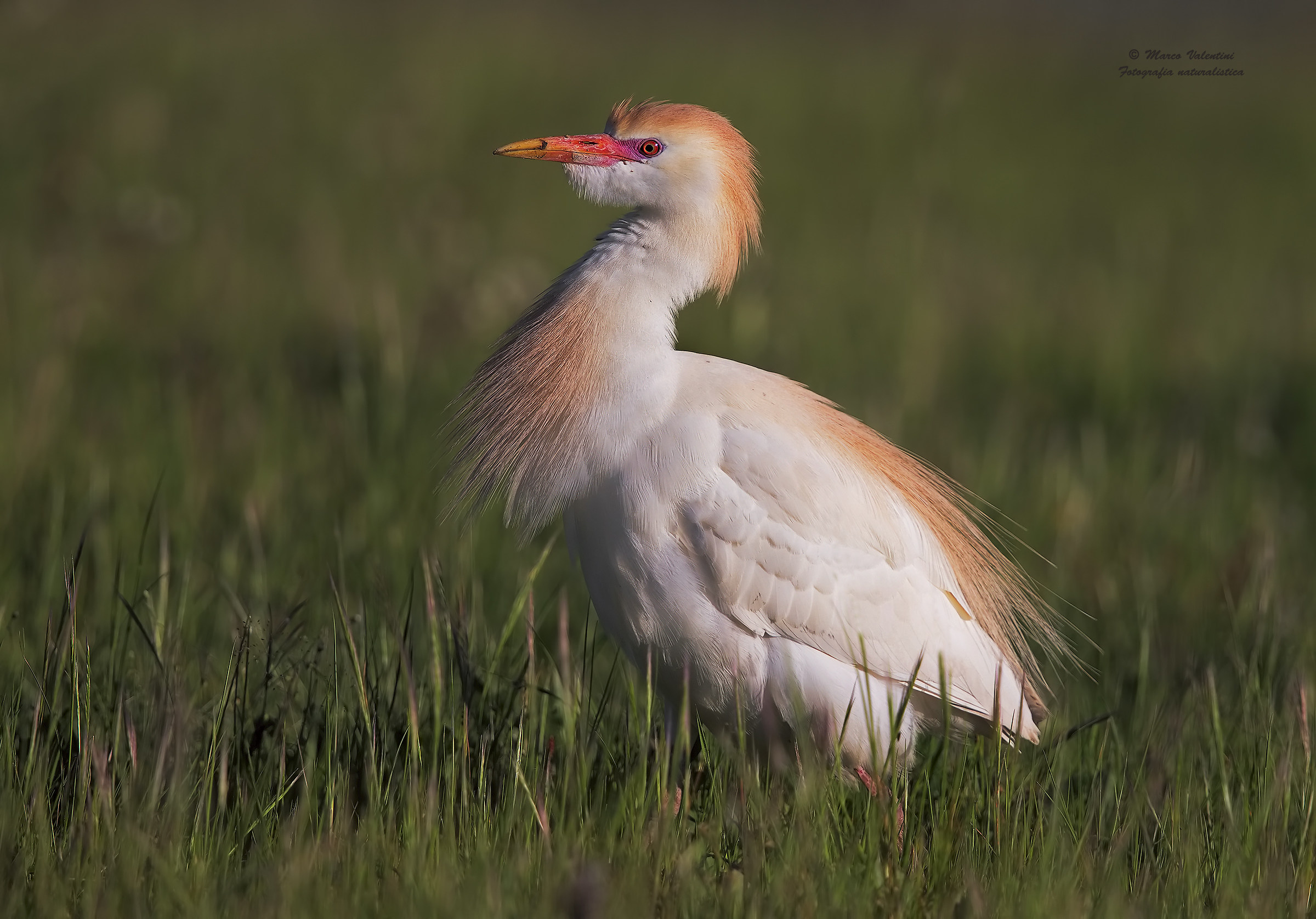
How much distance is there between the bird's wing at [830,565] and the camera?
2793 millimetres

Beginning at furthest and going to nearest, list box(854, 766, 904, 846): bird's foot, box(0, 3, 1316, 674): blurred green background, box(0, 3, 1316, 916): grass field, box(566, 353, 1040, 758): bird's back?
box(0, 3, 1316, 674): blurred green background
box(566, 353, 1040, 758): bird's back
box(854, 766, 904, 846): bird's foot
box(0, 3, 1316, 916): grass field

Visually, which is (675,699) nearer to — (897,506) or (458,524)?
(897,506)

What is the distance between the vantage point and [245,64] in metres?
11.1

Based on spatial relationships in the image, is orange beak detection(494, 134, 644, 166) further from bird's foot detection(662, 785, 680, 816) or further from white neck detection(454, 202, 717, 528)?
bird's foot detection(662, 785, 680, 816)

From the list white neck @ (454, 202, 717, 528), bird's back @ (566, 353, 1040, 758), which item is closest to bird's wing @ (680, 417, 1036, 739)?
bird's back @ (566, 353, 1040, 758)

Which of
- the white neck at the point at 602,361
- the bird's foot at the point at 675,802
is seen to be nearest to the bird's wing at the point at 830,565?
the white neck at the point at 602,361

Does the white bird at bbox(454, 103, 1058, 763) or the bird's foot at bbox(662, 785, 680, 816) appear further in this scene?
the white bird at bbox(454, 103, 1058, 763)

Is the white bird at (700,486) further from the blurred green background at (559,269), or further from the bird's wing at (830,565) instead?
the blurred green background at (559,269)

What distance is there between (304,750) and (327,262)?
531 centimetres

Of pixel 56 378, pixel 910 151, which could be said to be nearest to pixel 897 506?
pixel 56 378

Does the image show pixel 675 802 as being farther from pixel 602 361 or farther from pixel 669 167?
pixel 669 167

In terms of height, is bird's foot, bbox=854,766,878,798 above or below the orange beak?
below

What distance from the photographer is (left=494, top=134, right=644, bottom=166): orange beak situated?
2.91 metres

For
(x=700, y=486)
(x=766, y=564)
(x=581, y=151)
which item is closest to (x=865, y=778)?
(x=766, y=564)
